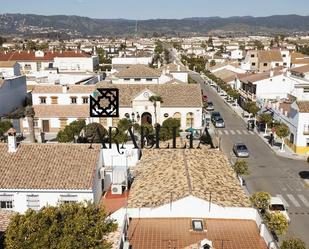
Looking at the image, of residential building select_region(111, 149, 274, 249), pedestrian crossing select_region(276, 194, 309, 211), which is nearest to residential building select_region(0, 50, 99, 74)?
pedestrian crossing select_region(276, 194, 309, 211)

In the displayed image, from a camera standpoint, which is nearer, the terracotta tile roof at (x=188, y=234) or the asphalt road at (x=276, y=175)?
the terracotta tile roof at (x=188, y=234)

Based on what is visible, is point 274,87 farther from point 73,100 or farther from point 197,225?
point 197,225

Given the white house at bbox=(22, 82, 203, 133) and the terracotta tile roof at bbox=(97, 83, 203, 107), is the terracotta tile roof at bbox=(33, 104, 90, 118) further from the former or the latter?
the terracotta tile roof at bbox=(97, 83, 203, 107)

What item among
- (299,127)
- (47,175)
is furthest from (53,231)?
(299,127)

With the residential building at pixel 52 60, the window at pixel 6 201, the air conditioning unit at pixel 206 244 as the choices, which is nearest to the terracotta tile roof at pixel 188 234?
the air conditioning unit at pixel 206 244

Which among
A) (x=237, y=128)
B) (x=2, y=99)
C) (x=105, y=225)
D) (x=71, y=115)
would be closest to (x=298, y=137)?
(x=237, y=128)

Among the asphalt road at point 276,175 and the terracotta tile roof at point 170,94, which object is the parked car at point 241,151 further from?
the terracotta tile roof at point 170,94
